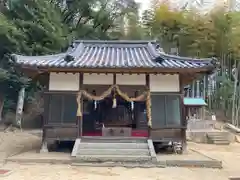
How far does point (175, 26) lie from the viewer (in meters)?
23.8

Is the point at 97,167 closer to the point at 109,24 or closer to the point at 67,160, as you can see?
the point at 67,160

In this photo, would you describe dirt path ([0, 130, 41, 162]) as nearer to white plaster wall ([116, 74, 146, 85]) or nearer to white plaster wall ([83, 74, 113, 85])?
white plaster wall ([83, 74, 113, 85])

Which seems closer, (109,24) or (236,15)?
(236,15)

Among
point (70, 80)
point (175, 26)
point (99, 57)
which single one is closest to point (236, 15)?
point (175, 26)

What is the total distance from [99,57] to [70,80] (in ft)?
5.44

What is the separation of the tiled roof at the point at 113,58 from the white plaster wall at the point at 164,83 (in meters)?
0.49

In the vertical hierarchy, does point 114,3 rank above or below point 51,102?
above

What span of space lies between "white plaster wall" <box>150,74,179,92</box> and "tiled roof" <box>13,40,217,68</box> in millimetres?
492

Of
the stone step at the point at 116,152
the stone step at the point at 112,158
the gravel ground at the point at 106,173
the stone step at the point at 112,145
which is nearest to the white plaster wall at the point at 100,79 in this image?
the stone step at the point at 112,145

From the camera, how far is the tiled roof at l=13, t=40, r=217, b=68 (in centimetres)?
979

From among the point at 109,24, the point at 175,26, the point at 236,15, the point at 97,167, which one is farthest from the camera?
the point at 175,26

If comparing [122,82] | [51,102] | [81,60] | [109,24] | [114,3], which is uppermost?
[114,3]

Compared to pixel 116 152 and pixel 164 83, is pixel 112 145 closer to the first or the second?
pixel 116 152

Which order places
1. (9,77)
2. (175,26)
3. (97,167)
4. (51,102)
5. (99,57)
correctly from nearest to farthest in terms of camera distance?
(97,167)
(51,102)
(99,57)
(9,77)
(175,26)
